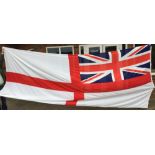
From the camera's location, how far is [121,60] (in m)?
4.29

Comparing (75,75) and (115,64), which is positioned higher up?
(115,64)

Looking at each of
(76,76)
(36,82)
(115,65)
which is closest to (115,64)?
(115,65)

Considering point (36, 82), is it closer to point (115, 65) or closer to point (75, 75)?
point (75, 75)

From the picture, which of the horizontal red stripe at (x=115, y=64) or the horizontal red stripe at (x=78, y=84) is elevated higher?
the horizontal red stripe at (x=115, y=64)

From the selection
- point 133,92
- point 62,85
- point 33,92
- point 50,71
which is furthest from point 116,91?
point 33,92

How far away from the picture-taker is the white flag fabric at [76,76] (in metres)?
4.26

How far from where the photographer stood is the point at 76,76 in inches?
171

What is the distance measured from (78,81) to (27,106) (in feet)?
5.18

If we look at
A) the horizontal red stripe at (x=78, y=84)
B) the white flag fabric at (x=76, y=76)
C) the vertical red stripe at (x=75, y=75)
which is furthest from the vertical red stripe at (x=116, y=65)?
the vertical red stripe at (x=75, y=75)

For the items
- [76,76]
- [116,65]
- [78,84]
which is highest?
[116,65]

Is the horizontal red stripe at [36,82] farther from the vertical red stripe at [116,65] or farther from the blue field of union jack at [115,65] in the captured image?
the vertical red stripe at [116,65]

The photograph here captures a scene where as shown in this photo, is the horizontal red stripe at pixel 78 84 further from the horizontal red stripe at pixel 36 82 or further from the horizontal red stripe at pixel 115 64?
the horizontal red stripe at pixel 115 64

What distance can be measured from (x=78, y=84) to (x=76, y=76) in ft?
0.53

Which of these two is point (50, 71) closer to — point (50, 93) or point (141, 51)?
point (50, 93)
